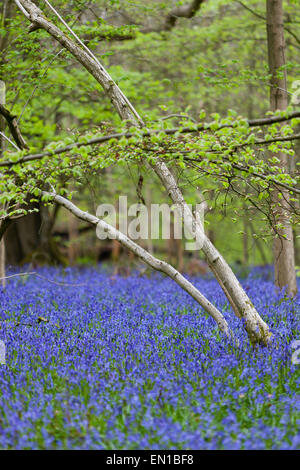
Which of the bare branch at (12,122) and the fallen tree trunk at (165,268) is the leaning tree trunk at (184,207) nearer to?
the fallen tree trunk at (165,268)

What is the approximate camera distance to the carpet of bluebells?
3.36m

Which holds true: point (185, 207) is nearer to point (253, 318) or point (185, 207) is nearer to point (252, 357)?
point (253, 318)

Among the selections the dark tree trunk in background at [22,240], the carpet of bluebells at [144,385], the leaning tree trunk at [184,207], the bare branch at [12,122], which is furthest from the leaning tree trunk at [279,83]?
the dark tree trunk in background at [22,240]

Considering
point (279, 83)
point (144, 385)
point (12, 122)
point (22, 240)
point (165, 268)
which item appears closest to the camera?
point (144, 385)

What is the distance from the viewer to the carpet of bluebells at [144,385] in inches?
132

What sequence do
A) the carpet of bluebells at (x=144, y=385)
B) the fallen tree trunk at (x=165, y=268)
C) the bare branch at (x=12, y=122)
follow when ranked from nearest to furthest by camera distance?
the carpet of bluebells at (x=144, y=385) → the fallen tree trunk at (x=165, y=268) → the bare branch at (x=12, y=122)

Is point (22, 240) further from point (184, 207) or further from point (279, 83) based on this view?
point (184, 207)

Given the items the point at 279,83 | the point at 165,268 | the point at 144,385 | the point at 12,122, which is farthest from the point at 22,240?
the point at 144,385

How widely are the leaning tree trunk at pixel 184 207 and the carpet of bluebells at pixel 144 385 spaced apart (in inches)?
7.7

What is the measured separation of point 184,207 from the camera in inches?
210

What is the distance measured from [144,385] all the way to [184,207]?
2.07 meters

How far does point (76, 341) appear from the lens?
5125 mm

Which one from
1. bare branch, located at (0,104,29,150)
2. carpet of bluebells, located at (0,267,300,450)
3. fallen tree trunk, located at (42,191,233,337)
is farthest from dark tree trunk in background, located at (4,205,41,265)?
fallen tree trunk, located at (42,191,233,337)

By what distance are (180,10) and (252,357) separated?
30.5 feet
